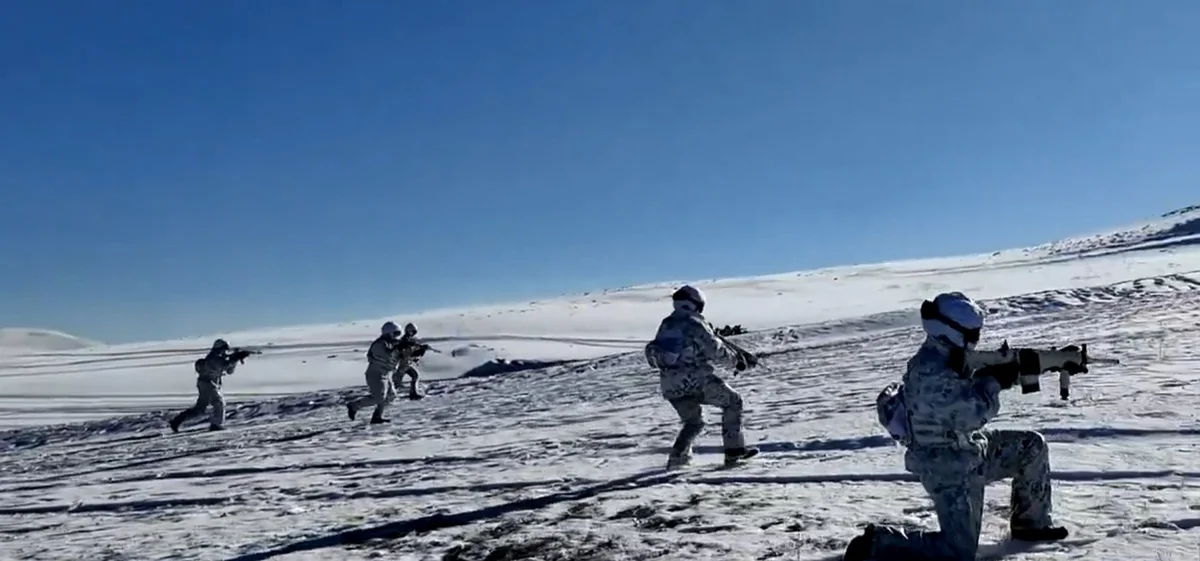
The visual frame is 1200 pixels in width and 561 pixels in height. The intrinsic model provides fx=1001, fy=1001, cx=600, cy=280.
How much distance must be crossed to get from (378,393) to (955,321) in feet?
45.0

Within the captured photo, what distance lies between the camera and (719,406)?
9016 mm

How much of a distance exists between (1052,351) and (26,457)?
1764cm

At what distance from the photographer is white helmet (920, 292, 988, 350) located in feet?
16.6

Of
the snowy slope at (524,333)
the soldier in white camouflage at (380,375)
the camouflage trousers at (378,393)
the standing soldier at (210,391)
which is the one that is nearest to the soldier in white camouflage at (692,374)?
the soldier in white camouflage at (380,375)

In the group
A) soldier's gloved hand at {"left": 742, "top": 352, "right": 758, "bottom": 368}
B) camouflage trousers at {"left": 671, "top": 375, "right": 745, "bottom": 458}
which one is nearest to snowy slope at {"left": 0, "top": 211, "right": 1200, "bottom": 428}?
soldier's gloved hand at {"left": 742, "top": 352, "right": 758, "bottom": 368}

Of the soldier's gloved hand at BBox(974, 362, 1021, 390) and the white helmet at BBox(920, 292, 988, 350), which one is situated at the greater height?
the white helmet at BBox(920, 292, 988, 350)

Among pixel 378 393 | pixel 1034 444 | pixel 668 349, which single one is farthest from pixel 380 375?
pixel 1034 444

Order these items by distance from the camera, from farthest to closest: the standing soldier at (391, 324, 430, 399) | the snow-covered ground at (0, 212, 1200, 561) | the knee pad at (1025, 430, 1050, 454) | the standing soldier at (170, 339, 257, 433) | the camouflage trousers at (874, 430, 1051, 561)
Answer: the standing soldier at (391, 324, 430, 399)
the standing soldier at (170, 339, 257, 433)
the snow-covered ground at (0, 212, 1200, 561)
the knee pad at (1025, 430, 1050, 454)
the camouflage trousers at (874, 430, 1051, 561)

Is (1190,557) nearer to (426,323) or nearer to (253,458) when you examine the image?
(253,458)

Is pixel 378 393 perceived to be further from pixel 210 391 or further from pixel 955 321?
pixel 955 321

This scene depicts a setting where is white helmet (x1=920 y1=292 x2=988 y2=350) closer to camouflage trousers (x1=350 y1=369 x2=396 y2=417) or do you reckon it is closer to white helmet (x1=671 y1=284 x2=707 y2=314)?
white helmet (x1=671 y1=284 x2=707 y2=314)

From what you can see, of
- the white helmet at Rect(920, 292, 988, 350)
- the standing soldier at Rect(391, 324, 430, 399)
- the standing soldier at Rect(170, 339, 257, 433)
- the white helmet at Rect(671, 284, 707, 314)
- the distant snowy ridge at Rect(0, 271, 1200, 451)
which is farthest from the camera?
the distant snowy ridge at Rect(0, 271, 1200, 451)

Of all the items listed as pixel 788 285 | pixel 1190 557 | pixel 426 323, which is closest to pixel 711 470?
pixel 1190 557

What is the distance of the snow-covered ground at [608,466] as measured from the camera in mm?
6586
